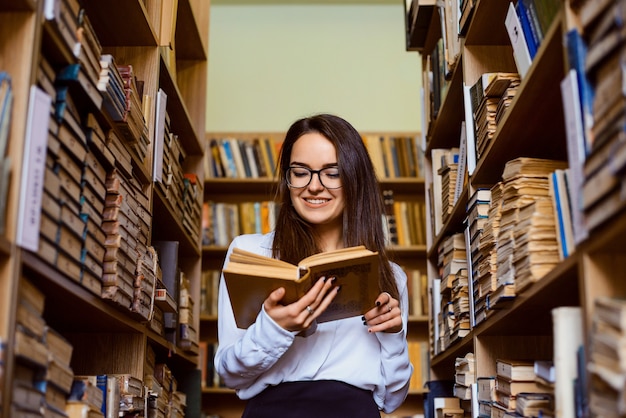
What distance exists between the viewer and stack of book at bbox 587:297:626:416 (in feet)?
3.65

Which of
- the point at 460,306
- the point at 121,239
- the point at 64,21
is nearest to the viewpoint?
the point at 64,21

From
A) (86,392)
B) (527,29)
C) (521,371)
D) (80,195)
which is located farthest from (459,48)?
(86,392)

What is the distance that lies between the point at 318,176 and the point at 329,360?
1.61 feet

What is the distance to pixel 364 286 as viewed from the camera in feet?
5.88

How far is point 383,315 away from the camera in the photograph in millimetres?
1949

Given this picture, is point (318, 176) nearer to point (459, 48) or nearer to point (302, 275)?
point (302, 275)

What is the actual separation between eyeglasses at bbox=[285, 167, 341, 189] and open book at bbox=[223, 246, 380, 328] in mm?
389

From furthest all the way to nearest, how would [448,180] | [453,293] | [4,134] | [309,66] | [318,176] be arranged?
[309,66]
[448,180]
[453,293]
[318,176]
[4,134]

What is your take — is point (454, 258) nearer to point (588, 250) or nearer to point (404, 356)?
point (404, 356)

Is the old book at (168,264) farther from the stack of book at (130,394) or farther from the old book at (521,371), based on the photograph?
the old book at (521,371)

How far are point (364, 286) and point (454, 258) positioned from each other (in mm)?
1005

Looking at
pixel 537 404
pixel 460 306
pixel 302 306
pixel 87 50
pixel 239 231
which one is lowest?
pixel 537 404

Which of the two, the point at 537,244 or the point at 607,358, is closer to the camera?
the point at 607,358

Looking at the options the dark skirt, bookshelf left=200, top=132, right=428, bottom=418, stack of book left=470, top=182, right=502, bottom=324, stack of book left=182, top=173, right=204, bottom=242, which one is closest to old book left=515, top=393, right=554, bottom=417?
stack of book left=470, top=182, right=502, bottom=324
